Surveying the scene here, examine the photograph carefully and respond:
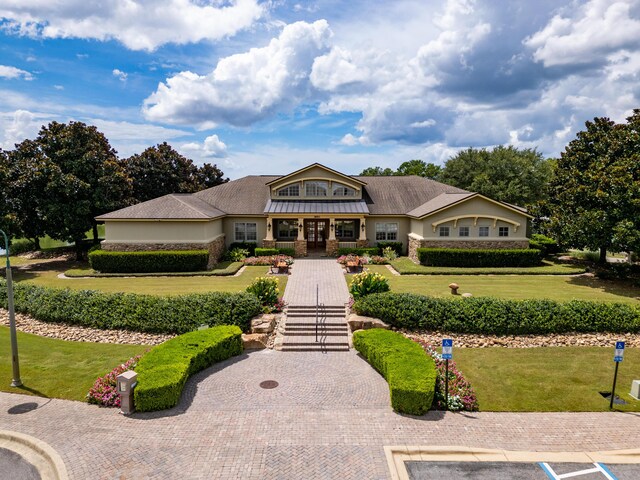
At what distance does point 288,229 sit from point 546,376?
82.8 feet

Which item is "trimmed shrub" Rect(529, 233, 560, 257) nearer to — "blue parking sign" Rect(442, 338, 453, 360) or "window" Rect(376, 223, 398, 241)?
"window" Rect(376, 223, 398, 241)

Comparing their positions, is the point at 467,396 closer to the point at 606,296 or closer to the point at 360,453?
the point at 360,453

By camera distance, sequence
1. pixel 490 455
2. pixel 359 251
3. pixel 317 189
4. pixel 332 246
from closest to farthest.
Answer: pixel 490 455 < pixel 359 251 < pixel 332 246 < pixel 317 189

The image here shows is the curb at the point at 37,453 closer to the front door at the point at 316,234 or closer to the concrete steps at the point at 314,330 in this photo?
the concrete steps at the point at 314,330

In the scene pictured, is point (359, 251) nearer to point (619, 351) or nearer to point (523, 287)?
point (523, 287)

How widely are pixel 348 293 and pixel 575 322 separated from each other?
10.6 meters

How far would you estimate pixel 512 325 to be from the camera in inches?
673

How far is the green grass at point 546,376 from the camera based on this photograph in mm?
12211

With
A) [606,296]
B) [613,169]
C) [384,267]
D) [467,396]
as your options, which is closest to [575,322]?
[606,296]

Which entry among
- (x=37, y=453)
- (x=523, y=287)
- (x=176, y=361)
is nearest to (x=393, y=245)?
(x=523, y=287)

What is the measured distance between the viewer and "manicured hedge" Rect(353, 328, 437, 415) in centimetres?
1144

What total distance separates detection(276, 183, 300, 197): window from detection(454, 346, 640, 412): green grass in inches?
885

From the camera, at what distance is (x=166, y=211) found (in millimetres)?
29938

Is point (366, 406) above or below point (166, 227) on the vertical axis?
below
